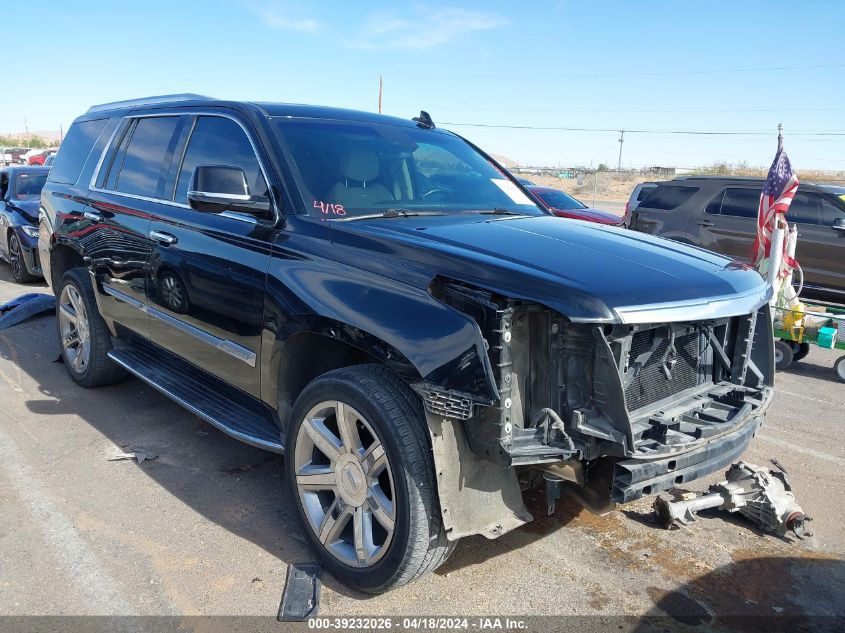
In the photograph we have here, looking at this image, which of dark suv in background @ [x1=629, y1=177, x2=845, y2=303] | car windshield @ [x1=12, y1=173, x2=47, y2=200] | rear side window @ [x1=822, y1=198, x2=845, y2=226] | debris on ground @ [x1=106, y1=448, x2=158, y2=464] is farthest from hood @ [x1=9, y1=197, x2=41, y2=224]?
rear side window @ [x1=822, y1=198, x2=845, y2=226]

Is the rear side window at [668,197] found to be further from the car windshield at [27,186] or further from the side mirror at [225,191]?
the car windshield at [27,186]

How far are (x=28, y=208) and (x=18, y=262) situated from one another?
0.84 meters

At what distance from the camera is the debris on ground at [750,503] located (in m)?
3.48

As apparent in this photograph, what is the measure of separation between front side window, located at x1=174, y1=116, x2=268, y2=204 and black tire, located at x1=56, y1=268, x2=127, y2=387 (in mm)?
1586

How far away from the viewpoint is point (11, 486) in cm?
387

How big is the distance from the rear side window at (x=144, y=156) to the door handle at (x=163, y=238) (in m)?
0.33

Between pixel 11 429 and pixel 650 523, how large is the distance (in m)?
4.23

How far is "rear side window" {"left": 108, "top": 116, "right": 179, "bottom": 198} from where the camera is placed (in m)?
4.27

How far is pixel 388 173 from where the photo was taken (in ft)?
12.3

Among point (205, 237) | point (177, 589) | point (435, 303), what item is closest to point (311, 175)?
point (205, 237)

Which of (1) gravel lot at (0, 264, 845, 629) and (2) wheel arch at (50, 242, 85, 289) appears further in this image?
(2) wheel arch at (50, 242, 85, 289)

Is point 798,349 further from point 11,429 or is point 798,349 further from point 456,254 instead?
point 11,429

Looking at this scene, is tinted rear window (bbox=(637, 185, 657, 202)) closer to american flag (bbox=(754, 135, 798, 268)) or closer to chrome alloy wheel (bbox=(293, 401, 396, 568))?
american flag (bbox=(754, 135, 798, 268))

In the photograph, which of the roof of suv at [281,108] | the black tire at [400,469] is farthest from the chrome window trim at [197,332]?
the roof of suv at [281,108]
